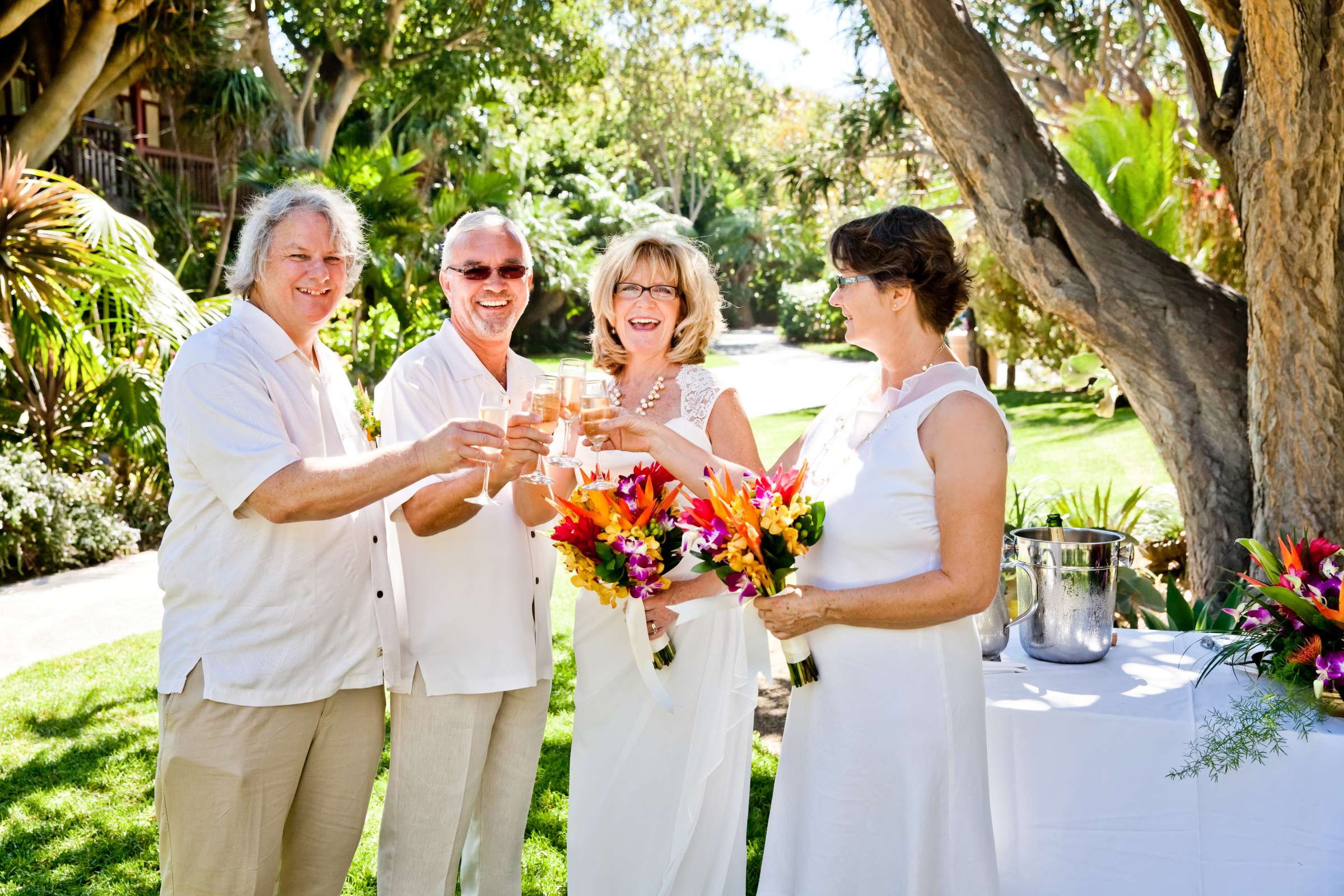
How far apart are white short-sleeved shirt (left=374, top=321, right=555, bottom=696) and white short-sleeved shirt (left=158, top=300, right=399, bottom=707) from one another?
0.67 feet

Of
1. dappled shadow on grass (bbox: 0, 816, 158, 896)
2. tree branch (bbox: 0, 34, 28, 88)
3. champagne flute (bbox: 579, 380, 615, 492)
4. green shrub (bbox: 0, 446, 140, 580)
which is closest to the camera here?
champagne flute (bbox: 579, 380, 615, 492)

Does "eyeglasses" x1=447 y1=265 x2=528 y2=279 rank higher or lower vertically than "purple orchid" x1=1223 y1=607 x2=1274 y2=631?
higher

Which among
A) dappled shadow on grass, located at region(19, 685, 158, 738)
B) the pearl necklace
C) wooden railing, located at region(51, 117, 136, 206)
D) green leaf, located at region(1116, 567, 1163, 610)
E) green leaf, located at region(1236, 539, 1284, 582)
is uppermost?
wooden railing, located at region(51, 117, 136, 206)

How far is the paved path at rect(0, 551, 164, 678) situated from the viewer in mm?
6961

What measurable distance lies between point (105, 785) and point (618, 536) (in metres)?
3.44

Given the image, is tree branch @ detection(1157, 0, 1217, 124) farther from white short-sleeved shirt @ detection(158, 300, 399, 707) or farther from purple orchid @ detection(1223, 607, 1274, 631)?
white short-sleeved shirt @ detection(158, 300, 399, 707)

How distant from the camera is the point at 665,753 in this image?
136 inches

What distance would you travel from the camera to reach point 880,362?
2.91 m

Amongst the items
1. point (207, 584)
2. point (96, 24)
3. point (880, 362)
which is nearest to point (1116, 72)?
point (96, 24)

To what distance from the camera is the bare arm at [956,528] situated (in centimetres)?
253

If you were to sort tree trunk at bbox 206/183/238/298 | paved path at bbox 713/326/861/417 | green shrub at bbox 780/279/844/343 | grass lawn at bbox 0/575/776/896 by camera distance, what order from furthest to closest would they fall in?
green shrub at bbox 780/279/844/343 < paved path at bbox 713/326/861/417 < tree trunk at bbox 206/183/238/298 < grass lawn at bbox 0/575/776/896

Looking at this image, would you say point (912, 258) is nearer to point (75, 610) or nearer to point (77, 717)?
point (77, 717)

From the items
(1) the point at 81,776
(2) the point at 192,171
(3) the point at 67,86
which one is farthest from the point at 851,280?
(2) the point at 192,171

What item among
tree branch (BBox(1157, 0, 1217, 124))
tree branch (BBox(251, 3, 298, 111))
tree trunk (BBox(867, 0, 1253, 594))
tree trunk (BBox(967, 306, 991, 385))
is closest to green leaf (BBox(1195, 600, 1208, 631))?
tree trunk (BBox(867, 0, 1253, 594))
